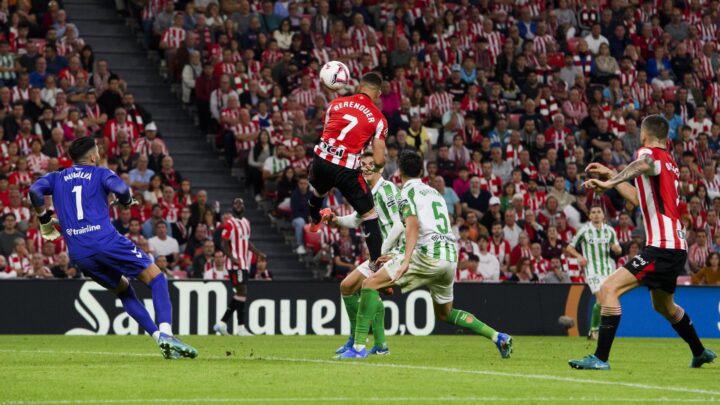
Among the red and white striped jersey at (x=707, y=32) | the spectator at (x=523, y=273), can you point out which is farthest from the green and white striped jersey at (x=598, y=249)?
the red and white striped jersey at (x=707, y=32)

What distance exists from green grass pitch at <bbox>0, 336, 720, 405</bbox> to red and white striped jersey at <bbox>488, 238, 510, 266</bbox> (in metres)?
8.45

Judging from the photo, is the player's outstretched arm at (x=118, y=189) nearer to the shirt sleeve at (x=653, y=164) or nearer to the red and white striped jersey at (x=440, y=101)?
the shirt sleeve at (x=653, y=164)

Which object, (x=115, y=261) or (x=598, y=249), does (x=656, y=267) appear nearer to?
(x=115, y=261)

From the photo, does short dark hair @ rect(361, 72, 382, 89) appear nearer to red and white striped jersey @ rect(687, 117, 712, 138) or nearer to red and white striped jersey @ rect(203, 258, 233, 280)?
red and white striped jersey @ rect(203, 258, 233, 280)

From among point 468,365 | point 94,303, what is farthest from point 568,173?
point 468,365

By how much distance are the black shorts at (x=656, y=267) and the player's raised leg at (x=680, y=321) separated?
0.23 metres

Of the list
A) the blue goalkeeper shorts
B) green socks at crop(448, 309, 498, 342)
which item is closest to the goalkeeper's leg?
green socks at crop(448, 309, 498, 342)

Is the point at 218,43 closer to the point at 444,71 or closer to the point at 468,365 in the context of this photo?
the point at 444,71

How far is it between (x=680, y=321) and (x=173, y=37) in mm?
16542

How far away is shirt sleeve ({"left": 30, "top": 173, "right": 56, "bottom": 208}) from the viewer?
42.4 feet

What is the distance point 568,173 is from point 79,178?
53.7 ft

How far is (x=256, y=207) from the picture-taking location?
2627 cm

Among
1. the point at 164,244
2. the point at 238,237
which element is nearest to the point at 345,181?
the point at 238,237

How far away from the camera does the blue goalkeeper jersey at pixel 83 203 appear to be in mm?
12906
